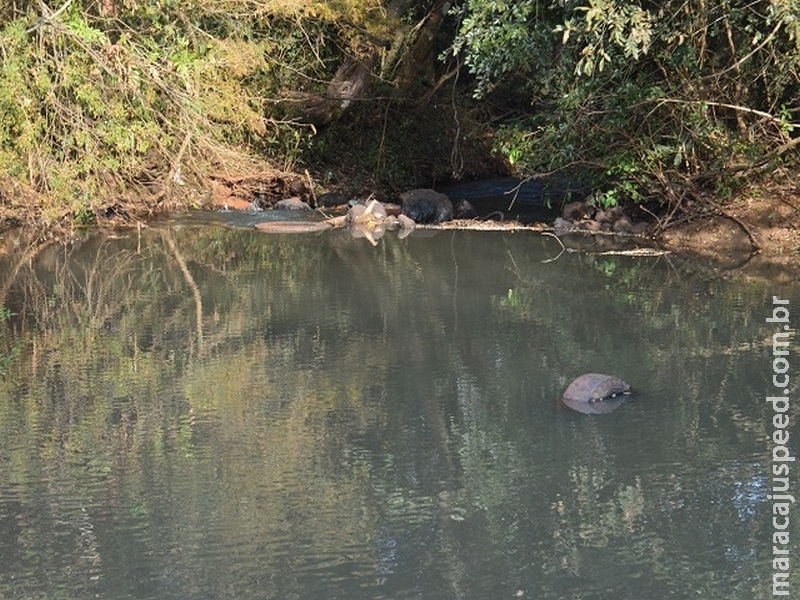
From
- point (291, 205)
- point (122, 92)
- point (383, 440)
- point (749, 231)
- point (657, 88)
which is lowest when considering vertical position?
point (383, 440)

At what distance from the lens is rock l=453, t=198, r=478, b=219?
13.9 metres

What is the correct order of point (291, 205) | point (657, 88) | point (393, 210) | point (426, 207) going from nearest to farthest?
point (657, 88) < point (426, 207) < point (393, 210) < point (291, 205)

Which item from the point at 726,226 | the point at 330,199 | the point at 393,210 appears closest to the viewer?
the point at 726,226

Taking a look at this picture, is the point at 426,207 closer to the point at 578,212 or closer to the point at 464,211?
the point at 464,211

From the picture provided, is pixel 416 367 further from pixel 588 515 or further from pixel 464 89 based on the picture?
pixel 464 89

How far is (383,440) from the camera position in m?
5.68

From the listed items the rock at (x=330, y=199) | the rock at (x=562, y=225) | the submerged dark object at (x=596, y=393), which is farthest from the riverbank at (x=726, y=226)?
the submerged dark object at (x=596, y=393)

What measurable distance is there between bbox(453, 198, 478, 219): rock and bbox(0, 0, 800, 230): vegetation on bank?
1133 mm

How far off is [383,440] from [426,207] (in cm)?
823

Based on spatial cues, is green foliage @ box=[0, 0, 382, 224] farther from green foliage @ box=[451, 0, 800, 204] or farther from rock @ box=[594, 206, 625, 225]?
rock @ box=[594, 206, 625, 225]

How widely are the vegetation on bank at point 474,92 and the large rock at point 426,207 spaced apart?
1.13 meters

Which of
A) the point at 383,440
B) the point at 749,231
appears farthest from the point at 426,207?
the point at 383,440

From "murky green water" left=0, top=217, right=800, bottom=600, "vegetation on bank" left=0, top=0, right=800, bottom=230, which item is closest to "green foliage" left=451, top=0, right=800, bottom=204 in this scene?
"vegetation on bank" left=0, top=0, right=800, bottom=230

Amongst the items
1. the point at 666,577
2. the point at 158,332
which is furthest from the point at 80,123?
the point at 666,577
